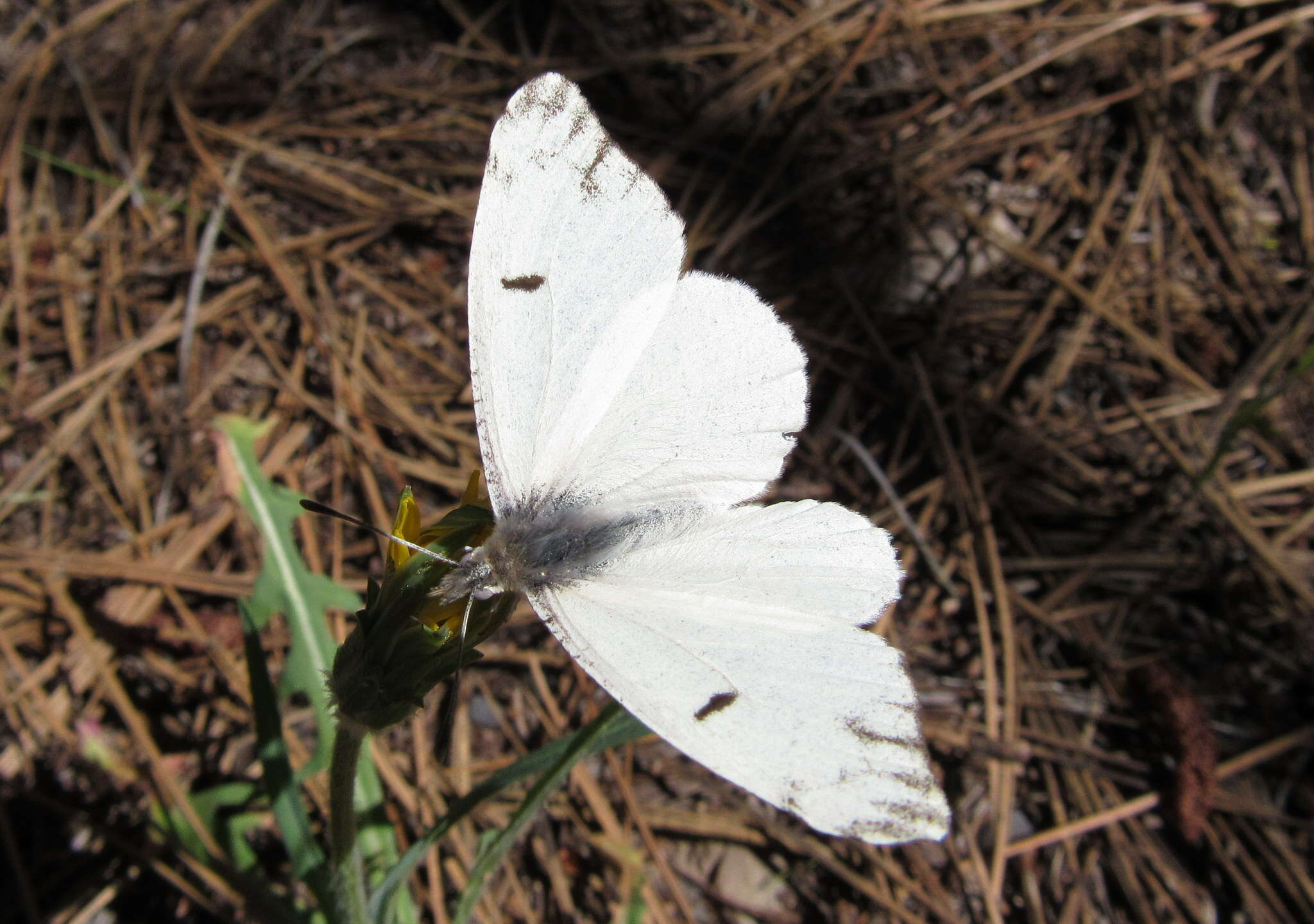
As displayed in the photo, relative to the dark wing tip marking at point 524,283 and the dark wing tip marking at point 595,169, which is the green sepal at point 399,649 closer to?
the dark wing tip marking at point 524,283

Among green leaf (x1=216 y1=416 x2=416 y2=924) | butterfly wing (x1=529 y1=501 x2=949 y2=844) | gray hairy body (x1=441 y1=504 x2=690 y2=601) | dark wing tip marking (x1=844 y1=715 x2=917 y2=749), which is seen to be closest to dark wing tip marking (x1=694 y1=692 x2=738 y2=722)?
butterfly wing (x1=529 y1=501 x2=949 y2=844)

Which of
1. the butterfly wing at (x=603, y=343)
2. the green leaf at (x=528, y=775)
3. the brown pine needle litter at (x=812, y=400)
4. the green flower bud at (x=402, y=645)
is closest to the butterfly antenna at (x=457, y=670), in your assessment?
the green flower bud at (x=402, y=645)

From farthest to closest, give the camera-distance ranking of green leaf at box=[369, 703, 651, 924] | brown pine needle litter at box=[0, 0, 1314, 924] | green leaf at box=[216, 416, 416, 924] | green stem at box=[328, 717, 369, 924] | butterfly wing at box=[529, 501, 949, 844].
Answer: brown pine needle litter at box=[0, 0, 1314, 924] < green leaf at box=[216, 416, 416, 924] < green leaf at box=[369, 703, 651, 924] < green stem at box=[328, 717, 369, 924] < butterfly wing at box=[529, 501, 949, 844]

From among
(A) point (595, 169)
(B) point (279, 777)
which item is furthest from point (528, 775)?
(A) point (595, 169)

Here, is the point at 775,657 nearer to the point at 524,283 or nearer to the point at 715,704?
the point at 715,704

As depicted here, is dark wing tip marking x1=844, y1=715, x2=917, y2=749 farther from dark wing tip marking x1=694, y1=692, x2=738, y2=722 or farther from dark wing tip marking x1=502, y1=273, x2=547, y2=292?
dark wing tip marking x1=502, y1=273, x2=547, y2=292

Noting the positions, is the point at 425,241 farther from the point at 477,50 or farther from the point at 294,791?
the point at 294,791

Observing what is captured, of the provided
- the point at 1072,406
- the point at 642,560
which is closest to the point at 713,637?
the point at 642,560
